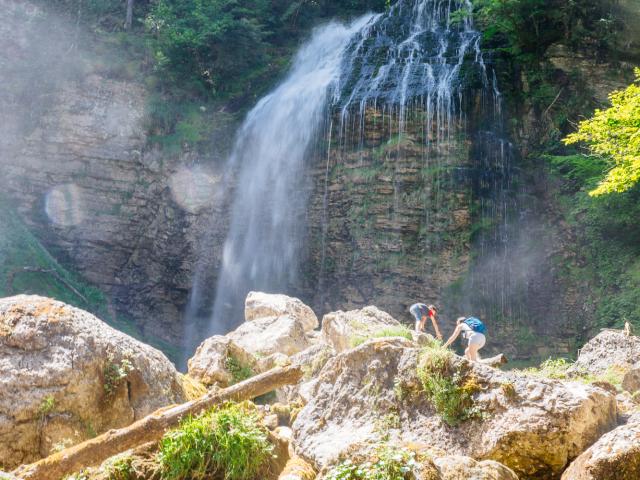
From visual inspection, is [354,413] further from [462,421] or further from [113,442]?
[113,442]

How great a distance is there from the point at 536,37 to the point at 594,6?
6.01 ft

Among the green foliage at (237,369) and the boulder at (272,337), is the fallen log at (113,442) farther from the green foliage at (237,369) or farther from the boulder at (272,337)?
the boulder at (272,337)

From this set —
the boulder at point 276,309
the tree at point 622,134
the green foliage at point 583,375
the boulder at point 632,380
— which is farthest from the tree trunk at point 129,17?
the boulder at point 632,380

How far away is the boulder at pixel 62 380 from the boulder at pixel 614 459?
11.9ft

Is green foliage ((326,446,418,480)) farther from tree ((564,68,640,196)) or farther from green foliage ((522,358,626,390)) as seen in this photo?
tree ((564,68,640,196))

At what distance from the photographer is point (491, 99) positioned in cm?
1667

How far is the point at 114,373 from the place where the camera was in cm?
489

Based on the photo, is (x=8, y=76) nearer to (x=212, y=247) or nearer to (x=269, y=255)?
(x=212, y=247)

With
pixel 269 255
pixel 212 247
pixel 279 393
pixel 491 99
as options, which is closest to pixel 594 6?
pixel 491 99

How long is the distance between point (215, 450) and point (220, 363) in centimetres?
312

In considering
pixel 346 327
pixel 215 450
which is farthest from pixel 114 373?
pixel 346 327

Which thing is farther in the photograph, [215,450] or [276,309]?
[276,309]

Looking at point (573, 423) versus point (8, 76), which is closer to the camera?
point (573, 423)

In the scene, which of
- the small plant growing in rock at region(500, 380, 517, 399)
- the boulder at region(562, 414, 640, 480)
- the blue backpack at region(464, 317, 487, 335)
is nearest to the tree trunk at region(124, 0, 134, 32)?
the blue backpack at region(464, 317, 487, 335)
